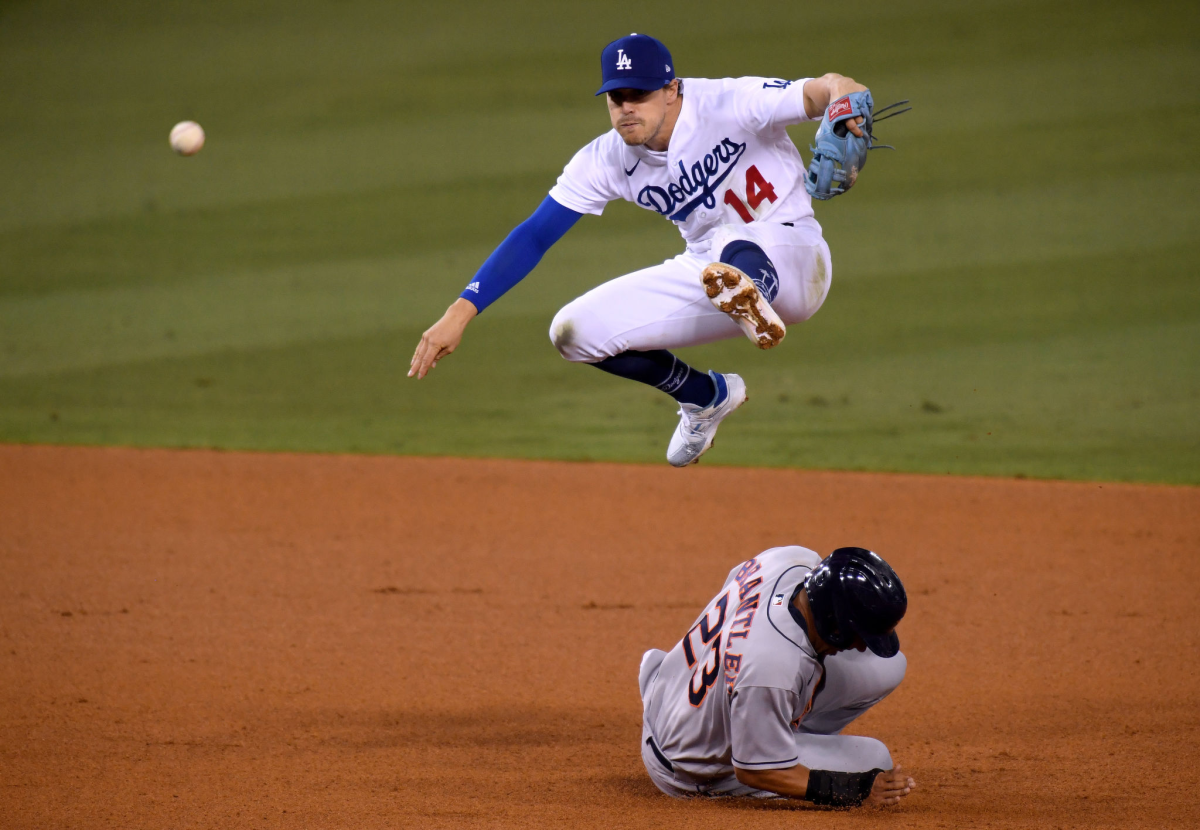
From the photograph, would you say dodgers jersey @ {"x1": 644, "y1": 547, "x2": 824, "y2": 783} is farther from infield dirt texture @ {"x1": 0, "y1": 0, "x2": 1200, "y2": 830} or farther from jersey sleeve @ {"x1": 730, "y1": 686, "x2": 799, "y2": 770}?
infield dirt texture @ {"x1": 0, "y1": 0, "x2": 1200, "y2": 830}

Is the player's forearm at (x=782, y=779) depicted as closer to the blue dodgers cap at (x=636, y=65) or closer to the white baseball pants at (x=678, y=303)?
the white baseball pants at (x=678, y=303)

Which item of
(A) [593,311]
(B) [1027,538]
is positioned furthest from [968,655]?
(A) [593,311]

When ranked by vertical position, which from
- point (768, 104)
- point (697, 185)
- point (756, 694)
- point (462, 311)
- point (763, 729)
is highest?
point (768, 104)

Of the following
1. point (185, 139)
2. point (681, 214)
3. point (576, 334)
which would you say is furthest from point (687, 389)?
point (185, 139)

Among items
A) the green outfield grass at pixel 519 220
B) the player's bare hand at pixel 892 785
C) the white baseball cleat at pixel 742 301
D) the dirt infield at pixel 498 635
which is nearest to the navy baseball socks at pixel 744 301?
the white baseball cleat at pixel 742 301

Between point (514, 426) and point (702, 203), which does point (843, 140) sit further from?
point (514, 426)

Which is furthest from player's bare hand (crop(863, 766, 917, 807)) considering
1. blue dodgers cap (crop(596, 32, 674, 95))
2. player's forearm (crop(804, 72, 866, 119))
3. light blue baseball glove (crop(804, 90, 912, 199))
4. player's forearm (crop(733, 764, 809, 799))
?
blue dodgers cap (crop(596, 32, 674, 95))

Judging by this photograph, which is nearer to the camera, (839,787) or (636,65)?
(839,787)
